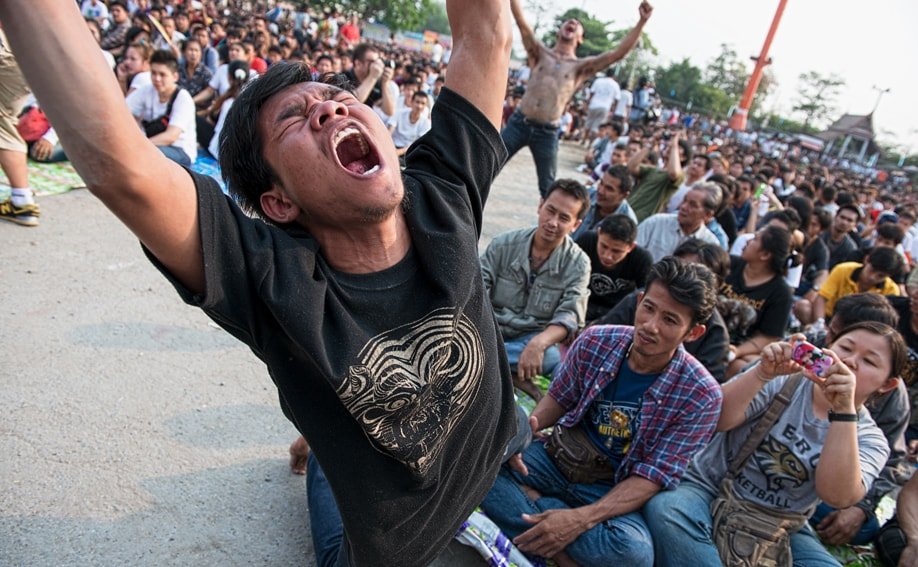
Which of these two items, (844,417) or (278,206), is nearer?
(278,206)

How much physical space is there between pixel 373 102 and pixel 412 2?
158 feet

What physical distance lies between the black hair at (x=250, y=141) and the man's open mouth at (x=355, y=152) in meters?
0.17

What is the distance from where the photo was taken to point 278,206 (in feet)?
4.23

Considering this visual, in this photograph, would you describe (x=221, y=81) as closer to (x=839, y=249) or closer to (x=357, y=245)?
(x=357, y=245)

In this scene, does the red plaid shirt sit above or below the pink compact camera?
below

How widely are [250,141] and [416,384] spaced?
0.65 metres

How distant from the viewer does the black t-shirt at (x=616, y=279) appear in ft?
13.8

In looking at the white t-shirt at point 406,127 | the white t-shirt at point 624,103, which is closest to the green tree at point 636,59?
the white t-shirt at point 624,103

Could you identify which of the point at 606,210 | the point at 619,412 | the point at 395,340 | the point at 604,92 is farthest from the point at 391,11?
the point at 395,340

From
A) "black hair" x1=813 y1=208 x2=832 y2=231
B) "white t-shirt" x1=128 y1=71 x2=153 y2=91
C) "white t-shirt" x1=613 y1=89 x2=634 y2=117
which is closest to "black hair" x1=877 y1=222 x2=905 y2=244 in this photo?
"black hair" x1=813 y1=208 x2=832 y2=231

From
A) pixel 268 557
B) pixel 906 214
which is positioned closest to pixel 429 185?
pixel 268 557

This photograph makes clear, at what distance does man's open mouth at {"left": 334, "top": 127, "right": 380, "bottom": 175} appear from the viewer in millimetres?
1270

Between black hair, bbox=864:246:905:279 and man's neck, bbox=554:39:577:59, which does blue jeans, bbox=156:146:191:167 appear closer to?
man's neck, bbox=554:39:577:59

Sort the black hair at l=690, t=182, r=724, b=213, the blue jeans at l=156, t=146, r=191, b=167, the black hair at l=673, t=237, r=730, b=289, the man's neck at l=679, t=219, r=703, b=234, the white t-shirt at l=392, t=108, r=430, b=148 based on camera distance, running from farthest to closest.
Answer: the white t-shirt at l=392, t=108, r=430, b=148 → the blue jeans at l=156, t=146, r=191, b=167 → the man's neck at l=679, t=219, r=703, b=234 → the black hair at l=690, t=182, r=724, b=213 → the black hair at l=673, t=237, r=730, b=289
